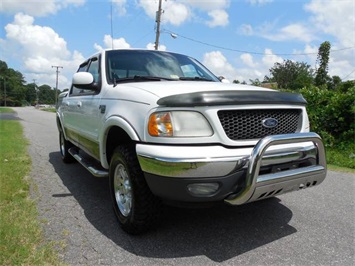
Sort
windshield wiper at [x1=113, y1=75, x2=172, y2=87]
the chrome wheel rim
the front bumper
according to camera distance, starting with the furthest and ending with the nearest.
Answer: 1. windshield wiper at [x1=113, y1=75, x2=172, y2=87]
2. the chrome wheel rim
3. the front bumper

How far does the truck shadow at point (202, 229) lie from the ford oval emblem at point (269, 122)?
1076 millimetres

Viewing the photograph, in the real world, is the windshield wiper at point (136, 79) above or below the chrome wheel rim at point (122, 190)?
above

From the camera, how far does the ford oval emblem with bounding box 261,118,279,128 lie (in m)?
2.77

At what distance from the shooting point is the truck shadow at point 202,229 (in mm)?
2762

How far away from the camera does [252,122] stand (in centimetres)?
273

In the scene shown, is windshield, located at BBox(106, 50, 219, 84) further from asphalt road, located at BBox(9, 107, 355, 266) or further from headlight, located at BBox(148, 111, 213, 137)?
asphalt road, located at BBox(9, 107, 355, 266)

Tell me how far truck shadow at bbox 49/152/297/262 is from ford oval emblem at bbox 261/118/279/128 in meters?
1.08

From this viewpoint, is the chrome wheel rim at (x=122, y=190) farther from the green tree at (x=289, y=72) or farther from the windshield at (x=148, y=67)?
the green tree at (x=289, y=72)

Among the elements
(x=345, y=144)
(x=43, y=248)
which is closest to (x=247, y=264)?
(x=43, y=248)

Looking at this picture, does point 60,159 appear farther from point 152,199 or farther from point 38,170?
point 152,199

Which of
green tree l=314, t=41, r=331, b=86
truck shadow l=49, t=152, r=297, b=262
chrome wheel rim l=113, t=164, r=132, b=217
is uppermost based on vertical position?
green tree l=314, t=41, r=331, b=86

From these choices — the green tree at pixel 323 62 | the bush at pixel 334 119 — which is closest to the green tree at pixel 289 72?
the green tree at pixel 323 62

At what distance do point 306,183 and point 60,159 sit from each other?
17.8 ft

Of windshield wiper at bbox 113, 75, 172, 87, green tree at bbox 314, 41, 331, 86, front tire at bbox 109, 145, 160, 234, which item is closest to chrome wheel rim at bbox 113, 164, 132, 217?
front tire at bbox 109, 145, 160, 234
